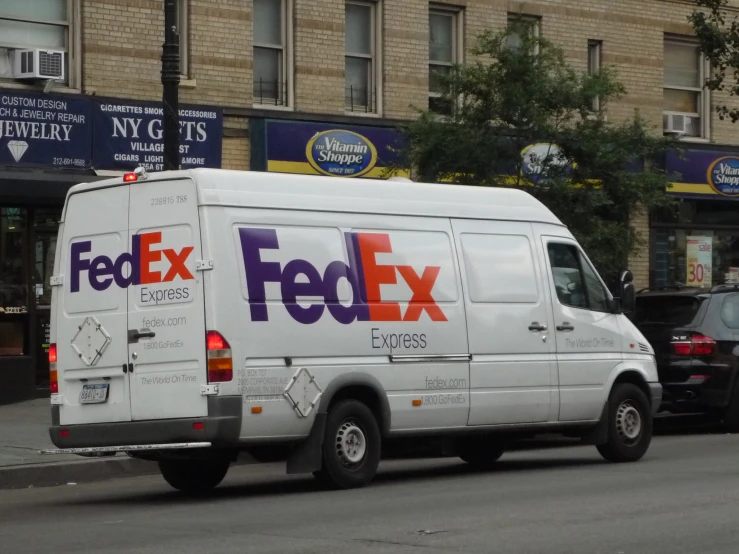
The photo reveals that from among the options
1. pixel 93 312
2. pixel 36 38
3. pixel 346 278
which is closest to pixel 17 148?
pixel 36 38

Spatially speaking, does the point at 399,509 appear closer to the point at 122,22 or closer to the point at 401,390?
the point at 401,390

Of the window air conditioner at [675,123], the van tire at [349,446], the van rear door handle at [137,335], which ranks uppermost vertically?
the window air conditioner at [675,123]

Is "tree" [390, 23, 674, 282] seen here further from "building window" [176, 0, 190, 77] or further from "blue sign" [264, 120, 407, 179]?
"building window" [176, 0, 190, 77]

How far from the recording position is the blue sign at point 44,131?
19359mm

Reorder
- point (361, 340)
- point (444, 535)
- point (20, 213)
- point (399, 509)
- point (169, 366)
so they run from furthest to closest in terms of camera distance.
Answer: point (20, 213), point (361, 340), point (169, 366), point (399, 509), point (444, 535)

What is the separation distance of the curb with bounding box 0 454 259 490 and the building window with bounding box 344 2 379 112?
9.83 metres

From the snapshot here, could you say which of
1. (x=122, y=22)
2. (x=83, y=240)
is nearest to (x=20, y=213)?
(x=122, y=22)

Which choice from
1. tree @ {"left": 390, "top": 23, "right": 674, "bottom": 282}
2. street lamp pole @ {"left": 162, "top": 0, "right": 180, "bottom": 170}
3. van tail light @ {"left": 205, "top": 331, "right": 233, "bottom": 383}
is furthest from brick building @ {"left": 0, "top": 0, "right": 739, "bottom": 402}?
van tail light @ {"left": 205, "top": 331, "right": 233, "bottom": 383}

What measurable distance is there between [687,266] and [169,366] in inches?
690

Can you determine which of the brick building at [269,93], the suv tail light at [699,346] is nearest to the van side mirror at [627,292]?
the suv tail light at [699,346]

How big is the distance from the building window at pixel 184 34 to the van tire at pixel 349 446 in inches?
402

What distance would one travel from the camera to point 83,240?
12133 mm

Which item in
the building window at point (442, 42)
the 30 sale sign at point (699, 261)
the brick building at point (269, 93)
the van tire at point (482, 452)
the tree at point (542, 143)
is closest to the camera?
the van tire at point (482, 452)

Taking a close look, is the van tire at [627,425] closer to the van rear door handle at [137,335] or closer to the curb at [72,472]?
the curb at [72,472]
